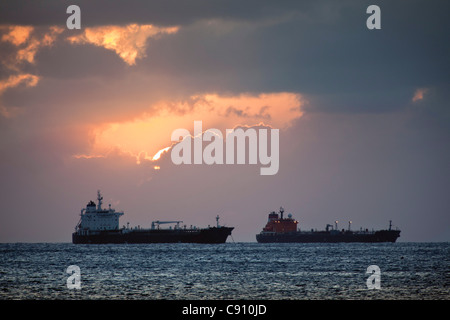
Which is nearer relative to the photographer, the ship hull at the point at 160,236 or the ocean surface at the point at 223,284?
the ocean surface at the point at 223,284

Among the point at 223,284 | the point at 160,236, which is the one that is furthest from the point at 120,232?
the point at 223,284

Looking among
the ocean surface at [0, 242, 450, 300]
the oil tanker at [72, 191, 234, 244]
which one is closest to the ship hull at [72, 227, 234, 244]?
the oil tanker at [72, 191, 234, 244]

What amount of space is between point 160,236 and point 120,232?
11.7m

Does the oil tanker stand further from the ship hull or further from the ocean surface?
the ocean surface

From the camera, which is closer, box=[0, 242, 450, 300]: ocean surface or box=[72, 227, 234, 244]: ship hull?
box=[0, 242, 450, 300]: ocean surface

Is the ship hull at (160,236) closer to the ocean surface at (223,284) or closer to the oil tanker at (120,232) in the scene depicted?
the oil tanker at (120,232)

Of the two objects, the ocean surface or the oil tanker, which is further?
the oil tanker

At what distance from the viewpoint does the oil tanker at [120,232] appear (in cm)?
18012

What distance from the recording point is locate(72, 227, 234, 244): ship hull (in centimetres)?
17962

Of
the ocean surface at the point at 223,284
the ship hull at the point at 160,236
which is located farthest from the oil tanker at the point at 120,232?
the ocean surface at the point at 223,284

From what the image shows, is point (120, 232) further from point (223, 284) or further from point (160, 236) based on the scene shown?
point (223, 284)
